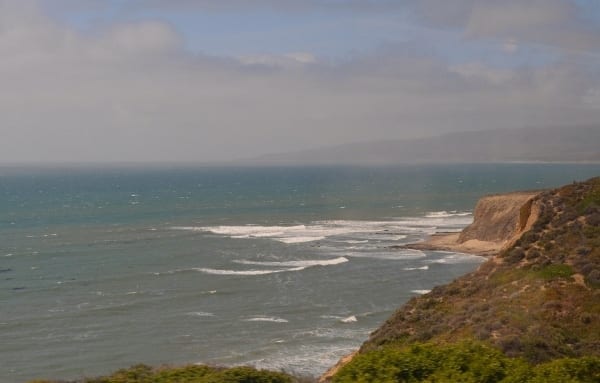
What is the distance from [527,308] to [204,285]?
93.3ft

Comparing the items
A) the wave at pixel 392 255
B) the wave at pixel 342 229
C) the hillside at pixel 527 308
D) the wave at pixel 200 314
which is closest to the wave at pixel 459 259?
the wave at pixel 392 255

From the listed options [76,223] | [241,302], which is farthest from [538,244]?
[76,223]

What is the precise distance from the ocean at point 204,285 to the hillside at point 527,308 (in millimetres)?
5785

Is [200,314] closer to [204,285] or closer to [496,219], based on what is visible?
[204,285]

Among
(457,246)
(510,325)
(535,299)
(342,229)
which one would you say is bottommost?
(457,246)

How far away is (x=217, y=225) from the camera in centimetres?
8662

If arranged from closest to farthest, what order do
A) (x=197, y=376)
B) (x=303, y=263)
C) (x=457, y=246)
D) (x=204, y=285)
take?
(x=197, y=376) → (x=204, y=285) → (x=303, y=263) → (x=457, y=246)

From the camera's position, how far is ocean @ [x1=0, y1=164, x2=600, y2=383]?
32.5 m

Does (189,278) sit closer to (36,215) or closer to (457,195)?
(36,215)

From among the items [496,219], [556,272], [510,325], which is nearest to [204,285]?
[556,272]

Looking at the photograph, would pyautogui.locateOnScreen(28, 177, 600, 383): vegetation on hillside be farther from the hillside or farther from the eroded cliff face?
the eroded cliff face

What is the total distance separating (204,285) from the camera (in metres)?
48.0

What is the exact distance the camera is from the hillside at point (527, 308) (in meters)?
15.0

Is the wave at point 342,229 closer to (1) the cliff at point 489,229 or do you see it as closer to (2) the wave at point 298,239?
(2) the wave at point 298,239
